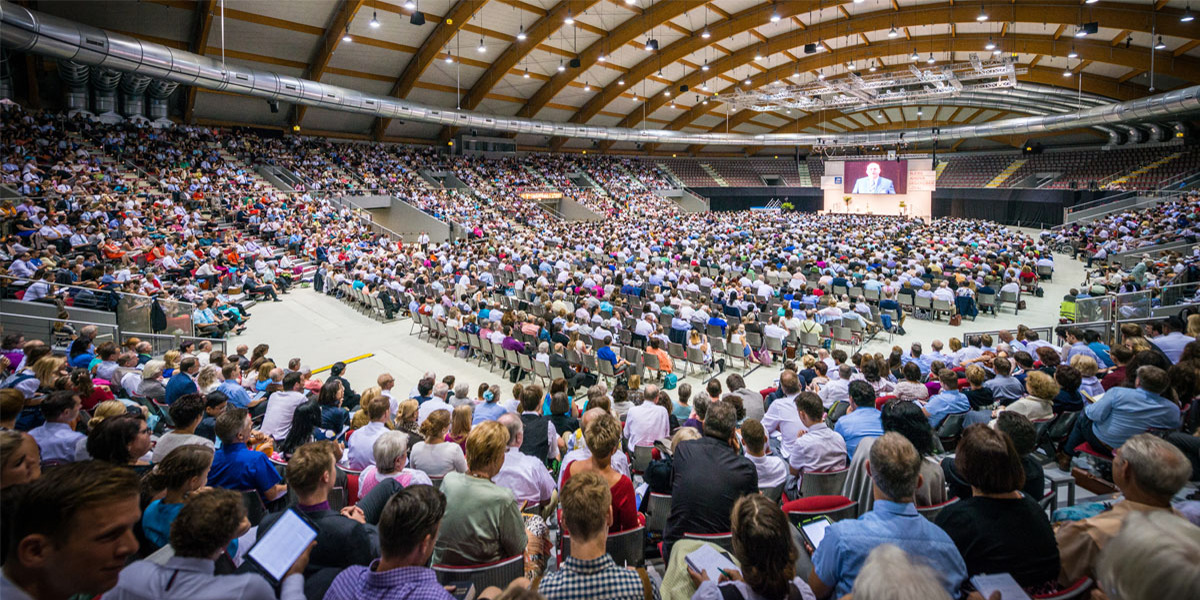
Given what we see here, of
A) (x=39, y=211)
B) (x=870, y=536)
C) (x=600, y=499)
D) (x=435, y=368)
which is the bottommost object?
(x=435, y=368)

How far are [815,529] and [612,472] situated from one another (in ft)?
3.76

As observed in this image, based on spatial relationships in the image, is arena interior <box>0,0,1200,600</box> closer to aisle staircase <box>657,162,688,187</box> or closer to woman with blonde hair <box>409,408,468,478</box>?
woman with blonde hair <box>409,408,468,478</box>

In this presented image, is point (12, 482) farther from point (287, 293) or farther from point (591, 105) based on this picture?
point (591, 105)

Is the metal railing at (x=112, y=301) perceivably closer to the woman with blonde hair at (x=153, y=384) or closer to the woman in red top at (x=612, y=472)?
the woman with blonde hair at (x=153, y=384)

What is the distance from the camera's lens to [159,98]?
21.7 m

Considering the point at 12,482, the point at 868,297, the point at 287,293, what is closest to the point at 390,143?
the point at 287,293

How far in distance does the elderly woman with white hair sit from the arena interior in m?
0.02

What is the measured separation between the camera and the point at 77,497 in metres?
1.72

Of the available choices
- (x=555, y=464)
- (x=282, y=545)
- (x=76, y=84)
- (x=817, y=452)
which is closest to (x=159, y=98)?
(x=76, y=84)

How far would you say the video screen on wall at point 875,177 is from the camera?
37.4m

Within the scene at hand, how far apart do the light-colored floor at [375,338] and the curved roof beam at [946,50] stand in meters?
12.4

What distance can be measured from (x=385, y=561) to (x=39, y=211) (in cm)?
1683

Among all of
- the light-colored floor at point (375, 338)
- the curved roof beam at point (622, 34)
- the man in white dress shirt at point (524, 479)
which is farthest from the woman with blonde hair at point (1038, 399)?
the curved roof beam at point (622, 34)

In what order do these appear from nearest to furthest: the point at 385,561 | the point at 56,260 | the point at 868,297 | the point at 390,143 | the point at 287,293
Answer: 1. the point at 385,561
2. the point at 56,260
3. the point at 868,297
4. the point at 287,293
5. the point at 390,143
